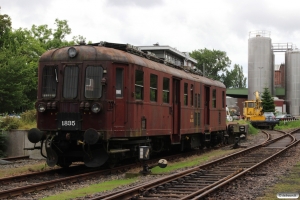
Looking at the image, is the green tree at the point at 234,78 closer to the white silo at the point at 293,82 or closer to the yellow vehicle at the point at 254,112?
the white silo at the point at 293,82

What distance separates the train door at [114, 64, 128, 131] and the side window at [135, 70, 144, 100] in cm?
61

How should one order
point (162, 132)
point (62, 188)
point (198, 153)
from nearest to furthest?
point (62, 188) → point (162, 132) → point (198, 153)

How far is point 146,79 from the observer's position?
1411 cm

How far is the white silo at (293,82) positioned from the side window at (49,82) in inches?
2793

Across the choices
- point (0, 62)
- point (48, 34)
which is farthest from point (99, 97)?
point (48, 34)

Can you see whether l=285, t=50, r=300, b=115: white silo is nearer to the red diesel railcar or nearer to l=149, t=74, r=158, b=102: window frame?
l=149, t=74, r=158, b=102: window frame

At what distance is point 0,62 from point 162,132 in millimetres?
24242

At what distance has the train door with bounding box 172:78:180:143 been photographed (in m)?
16.6

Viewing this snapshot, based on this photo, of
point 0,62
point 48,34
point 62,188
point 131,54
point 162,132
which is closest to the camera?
point 62,188

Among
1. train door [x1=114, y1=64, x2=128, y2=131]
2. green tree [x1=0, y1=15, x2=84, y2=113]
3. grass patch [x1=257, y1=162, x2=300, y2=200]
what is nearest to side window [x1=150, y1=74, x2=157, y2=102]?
train door [x1=114, y1=64, x2=128, y2=131]

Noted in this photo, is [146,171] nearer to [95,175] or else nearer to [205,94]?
[95,175]

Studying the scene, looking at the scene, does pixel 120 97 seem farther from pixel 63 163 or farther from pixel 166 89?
pixel 166 89

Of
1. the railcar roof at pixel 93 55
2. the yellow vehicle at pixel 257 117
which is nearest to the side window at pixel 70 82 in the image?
the railcar roof at pixel 93 55

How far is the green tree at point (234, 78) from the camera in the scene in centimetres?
12106
